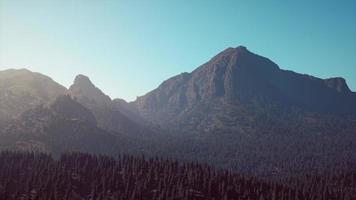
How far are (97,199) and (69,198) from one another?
38.5 ft

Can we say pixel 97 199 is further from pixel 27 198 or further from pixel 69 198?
pixel 27 198

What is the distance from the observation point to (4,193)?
19362 centimetres

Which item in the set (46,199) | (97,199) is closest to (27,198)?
(46,199)

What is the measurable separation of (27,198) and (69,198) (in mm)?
18293

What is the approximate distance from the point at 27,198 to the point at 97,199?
29.8 meters

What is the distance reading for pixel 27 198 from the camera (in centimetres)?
19500

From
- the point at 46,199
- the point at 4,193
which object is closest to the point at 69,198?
the point at 46,199

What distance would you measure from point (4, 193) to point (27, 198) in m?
9.71

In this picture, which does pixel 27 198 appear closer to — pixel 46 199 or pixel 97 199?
pixel 46 199

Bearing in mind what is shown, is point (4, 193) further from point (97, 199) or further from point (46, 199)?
point (97, 199)

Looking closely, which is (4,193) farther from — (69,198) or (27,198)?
(69,198)

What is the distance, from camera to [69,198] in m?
194

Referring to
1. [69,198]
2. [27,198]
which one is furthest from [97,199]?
[27,198]

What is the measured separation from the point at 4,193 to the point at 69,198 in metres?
27.6
